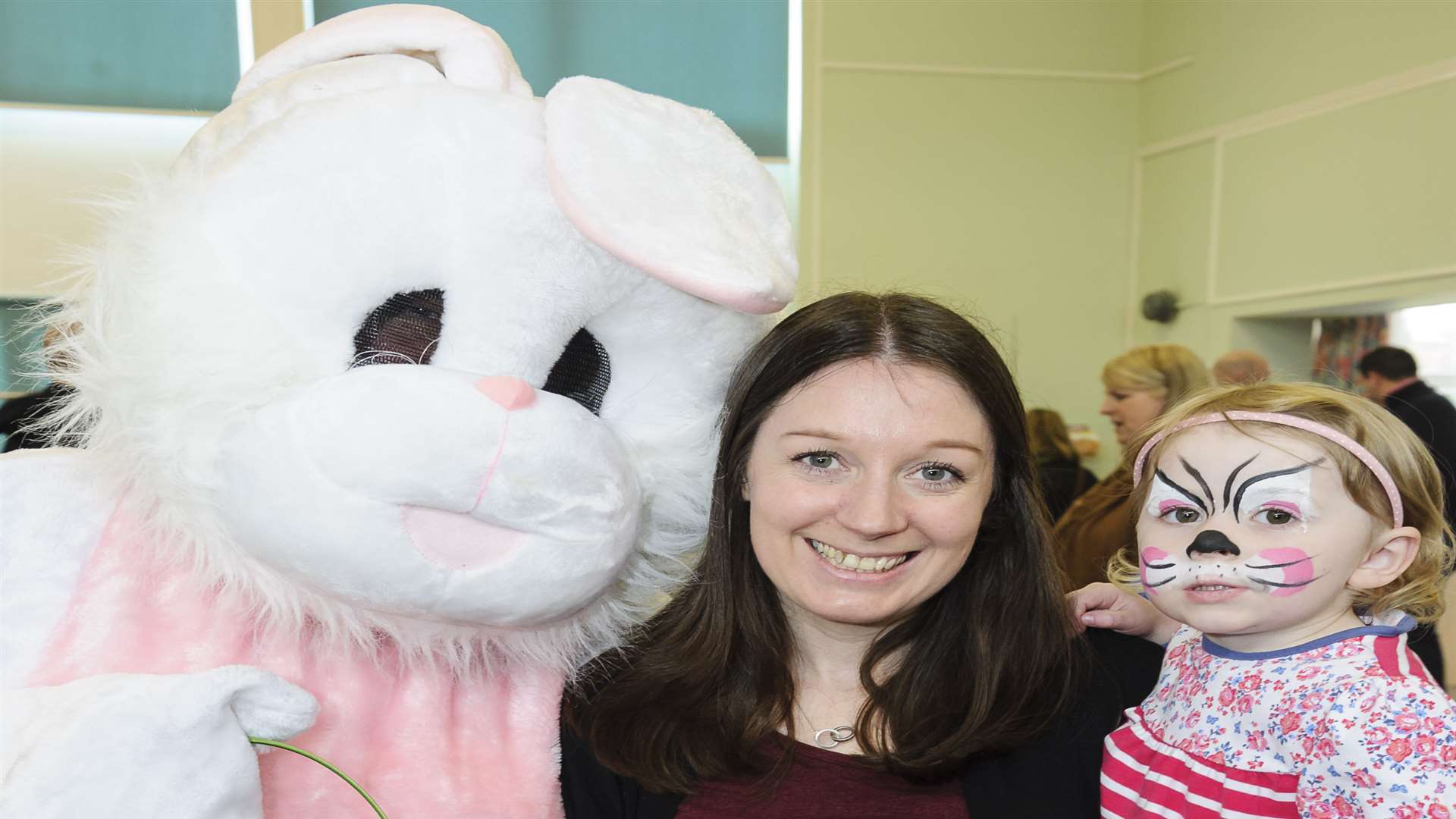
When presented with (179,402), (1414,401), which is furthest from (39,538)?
(1414,401)

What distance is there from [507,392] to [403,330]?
15cm

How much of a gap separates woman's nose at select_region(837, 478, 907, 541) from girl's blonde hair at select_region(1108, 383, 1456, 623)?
0.34 metres

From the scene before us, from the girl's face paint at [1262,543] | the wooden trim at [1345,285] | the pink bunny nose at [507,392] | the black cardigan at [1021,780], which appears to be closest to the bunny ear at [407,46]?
the pink bunny nose at [507,392]

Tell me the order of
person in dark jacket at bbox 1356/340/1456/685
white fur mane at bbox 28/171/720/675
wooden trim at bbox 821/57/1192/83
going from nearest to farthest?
white fur mane at bbox 28/171/720/675 → person in dark jacket at bbox 1356/340/1456/685 → wooden trim at bbox 821/57/1192/83

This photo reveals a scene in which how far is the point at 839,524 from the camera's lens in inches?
58.9

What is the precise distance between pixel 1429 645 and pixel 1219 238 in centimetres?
547

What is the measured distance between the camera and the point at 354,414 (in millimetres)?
1099

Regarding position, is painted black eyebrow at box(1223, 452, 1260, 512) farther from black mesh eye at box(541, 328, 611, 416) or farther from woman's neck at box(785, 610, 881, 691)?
black mesh eye at box(541, 328, 611, 416)

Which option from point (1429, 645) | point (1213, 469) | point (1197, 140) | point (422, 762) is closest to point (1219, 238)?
point (1197, 140)

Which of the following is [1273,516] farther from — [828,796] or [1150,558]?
[828,796]

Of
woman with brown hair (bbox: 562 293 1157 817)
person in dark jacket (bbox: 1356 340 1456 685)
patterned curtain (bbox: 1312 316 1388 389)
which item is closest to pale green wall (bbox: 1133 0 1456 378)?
patterned curtain (bbox: 1312 316 1388 389)

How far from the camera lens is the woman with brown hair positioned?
150 centimetres

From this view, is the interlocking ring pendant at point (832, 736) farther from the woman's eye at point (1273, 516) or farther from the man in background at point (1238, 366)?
the man in background at point (1238, 366)

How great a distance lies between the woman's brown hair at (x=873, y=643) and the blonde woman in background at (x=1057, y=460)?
8.01 ft
